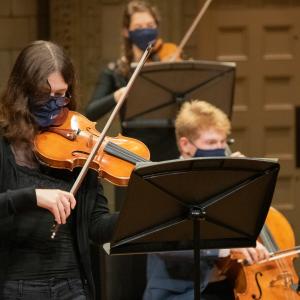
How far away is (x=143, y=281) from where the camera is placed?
366 centimetres

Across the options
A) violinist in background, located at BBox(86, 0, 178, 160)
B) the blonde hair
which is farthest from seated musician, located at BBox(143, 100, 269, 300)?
violinist in background, located at BBox(86, 0, 178, 160)

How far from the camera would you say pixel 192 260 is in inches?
124

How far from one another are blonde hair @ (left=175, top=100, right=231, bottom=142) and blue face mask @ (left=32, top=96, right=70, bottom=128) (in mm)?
973

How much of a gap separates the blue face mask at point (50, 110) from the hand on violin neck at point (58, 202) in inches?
10.2

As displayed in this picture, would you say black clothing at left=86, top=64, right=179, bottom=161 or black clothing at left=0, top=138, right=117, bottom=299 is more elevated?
black clothing at left=86, top=64, right=179, bottom=161

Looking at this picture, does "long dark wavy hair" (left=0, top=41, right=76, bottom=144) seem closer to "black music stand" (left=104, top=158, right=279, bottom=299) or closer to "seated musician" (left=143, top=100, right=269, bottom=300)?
"black music stand" (left=104, top=158, right=279, bottom=299)

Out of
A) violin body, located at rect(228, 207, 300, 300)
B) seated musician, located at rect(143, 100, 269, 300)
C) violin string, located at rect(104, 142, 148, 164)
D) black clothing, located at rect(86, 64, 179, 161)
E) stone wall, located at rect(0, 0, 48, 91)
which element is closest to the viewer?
violin string, located at rect(104, 142, 148, 164)

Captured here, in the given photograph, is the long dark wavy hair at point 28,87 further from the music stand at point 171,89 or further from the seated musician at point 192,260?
the music stand at point 171,89

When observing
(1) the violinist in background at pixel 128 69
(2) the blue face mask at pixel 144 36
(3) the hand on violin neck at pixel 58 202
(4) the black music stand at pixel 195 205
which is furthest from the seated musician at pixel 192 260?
(3) the hand on violin neck at pixel 58 202

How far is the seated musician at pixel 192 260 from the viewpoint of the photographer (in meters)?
3.15

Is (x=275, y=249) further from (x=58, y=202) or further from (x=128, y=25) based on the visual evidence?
(x=128, y=25)

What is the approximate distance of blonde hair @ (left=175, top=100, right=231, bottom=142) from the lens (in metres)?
3.28

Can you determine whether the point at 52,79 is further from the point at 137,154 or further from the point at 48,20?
the point at 48,20

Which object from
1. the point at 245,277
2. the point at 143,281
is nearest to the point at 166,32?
the point at 143,281
